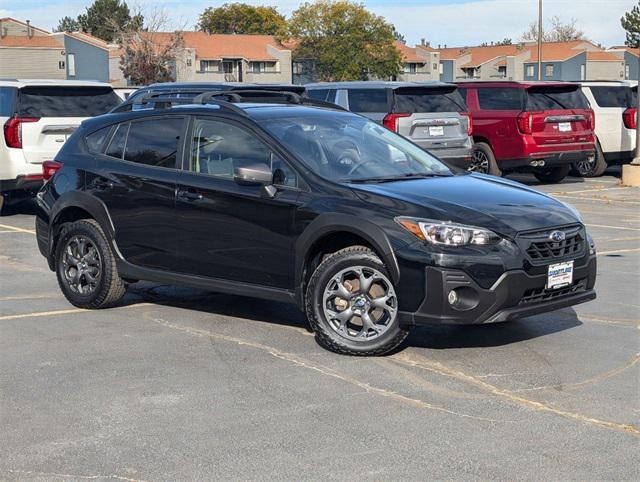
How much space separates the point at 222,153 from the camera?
8.34m

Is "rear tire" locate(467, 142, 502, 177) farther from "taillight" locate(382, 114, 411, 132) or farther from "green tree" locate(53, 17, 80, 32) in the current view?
"green tree" locate(53, 17, 80, 32)

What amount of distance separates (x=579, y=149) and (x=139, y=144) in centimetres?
1277

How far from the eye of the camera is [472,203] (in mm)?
7406

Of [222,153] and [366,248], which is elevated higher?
[222,153]

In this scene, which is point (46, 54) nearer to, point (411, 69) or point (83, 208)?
point (411, 69)

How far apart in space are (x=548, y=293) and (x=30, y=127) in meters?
10.0

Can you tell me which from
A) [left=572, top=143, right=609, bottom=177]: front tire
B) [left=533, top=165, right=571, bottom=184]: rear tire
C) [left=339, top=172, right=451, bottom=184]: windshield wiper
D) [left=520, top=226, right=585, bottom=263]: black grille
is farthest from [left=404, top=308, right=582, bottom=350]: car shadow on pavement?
[left=572, top=143, right=609, bottom=177]: front tire

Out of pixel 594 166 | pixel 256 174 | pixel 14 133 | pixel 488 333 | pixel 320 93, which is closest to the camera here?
pixel 256 174

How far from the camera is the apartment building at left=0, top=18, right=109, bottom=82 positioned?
90125 millimetres

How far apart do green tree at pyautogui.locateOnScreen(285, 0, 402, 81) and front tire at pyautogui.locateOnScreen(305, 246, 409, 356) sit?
96.1 m

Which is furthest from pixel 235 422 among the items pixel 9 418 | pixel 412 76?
pixel 412 76

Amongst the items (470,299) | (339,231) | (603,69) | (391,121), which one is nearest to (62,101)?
(391,121)

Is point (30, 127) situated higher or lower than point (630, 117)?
lower

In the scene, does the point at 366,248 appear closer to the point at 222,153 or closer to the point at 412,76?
the point at 222,153
